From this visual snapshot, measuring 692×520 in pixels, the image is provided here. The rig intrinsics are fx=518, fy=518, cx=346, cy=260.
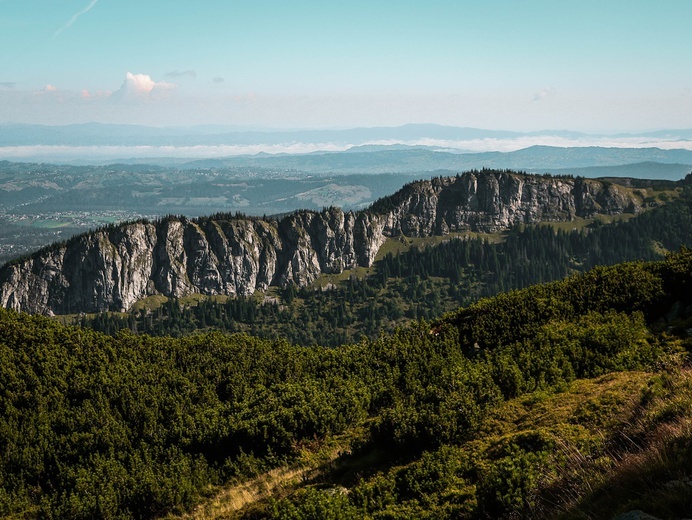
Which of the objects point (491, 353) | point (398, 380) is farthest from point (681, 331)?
point (398, 380)

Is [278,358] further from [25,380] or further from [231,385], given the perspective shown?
[25,380]

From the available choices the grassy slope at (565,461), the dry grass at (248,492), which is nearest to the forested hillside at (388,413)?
the grassy slope at (565,461)

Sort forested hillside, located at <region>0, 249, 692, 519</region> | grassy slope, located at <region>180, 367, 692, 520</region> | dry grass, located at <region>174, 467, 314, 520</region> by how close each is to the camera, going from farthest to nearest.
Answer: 1. dry grass, located at <region>174, 467, 314, 520</region>
2. forested hillside, located at <region>0, 249, 692, 519</region>
3. grassy slope, located at <region>180, 367, 692, 520</region>

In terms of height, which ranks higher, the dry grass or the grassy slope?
the grassy slope

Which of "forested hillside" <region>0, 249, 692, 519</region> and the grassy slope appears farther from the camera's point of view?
"forested hillside" <region>0, 249, 692, 519</region>

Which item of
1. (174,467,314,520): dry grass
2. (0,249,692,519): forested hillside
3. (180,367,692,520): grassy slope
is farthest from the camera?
(174,467,314,520): dry grass

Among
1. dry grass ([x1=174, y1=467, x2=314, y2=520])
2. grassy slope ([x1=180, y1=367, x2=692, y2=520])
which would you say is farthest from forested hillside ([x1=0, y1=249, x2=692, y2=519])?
dry grass ([x1=174, y1=467, x2=314, y2=520])

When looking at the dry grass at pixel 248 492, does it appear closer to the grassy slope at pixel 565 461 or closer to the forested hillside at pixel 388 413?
the grassy slope at pixel 565 461

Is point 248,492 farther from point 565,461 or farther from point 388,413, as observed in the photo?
point 565,461

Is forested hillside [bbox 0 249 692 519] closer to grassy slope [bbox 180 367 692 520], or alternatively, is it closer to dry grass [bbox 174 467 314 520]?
grassy slope [bbox 180 367 692 520]
